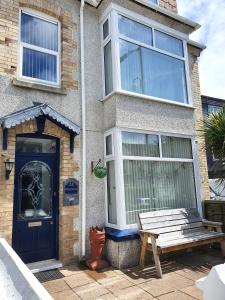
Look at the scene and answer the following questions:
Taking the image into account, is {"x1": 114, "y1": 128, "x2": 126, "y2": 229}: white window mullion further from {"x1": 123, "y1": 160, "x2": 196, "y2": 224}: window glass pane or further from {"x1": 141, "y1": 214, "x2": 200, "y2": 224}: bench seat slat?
{"x1": 141, "y1": 214, "x2": 200, "y2": 224}: bench seat slat

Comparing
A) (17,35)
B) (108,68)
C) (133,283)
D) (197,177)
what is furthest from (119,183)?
(17,35)

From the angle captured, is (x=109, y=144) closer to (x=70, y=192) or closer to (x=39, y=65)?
(x=70, y=192)

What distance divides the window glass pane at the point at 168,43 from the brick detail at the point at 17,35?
237 centimetres

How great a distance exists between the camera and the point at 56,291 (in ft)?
13.9

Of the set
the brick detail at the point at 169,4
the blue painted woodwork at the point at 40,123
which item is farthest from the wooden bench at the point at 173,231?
the brick detail at the point at 169,4

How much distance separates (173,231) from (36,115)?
400 cm

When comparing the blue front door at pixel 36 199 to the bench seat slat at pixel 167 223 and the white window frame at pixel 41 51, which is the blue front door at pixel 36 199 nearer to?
the white window frame at pixel 41 51

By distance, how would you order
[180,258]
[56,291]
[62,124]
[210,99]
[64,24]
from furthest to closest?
[210,99], [64,24], [180,258], [62,124], [56,291]

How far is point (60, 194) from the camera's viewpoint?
5.65 metres

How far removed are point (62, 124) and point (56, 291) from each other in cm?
321

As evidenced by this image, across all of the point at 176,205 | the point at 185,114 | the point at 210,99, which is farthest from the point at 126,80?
the point at 210,99

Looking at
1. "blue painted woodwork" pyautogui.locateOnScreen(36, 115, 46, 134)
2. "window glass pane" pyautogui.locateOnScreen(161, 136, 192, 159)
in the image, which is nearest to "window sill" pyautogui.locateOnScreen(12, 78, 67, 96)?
"blue painted woodwork" pyautogui.locateOnScreen(36, 115, 46, 134)

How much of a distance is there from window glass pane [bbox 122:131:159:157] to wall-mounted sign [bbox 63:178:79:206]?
1.37 meters

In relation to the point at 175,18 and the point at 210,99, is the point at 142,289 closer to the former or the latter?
the point at 175,18
